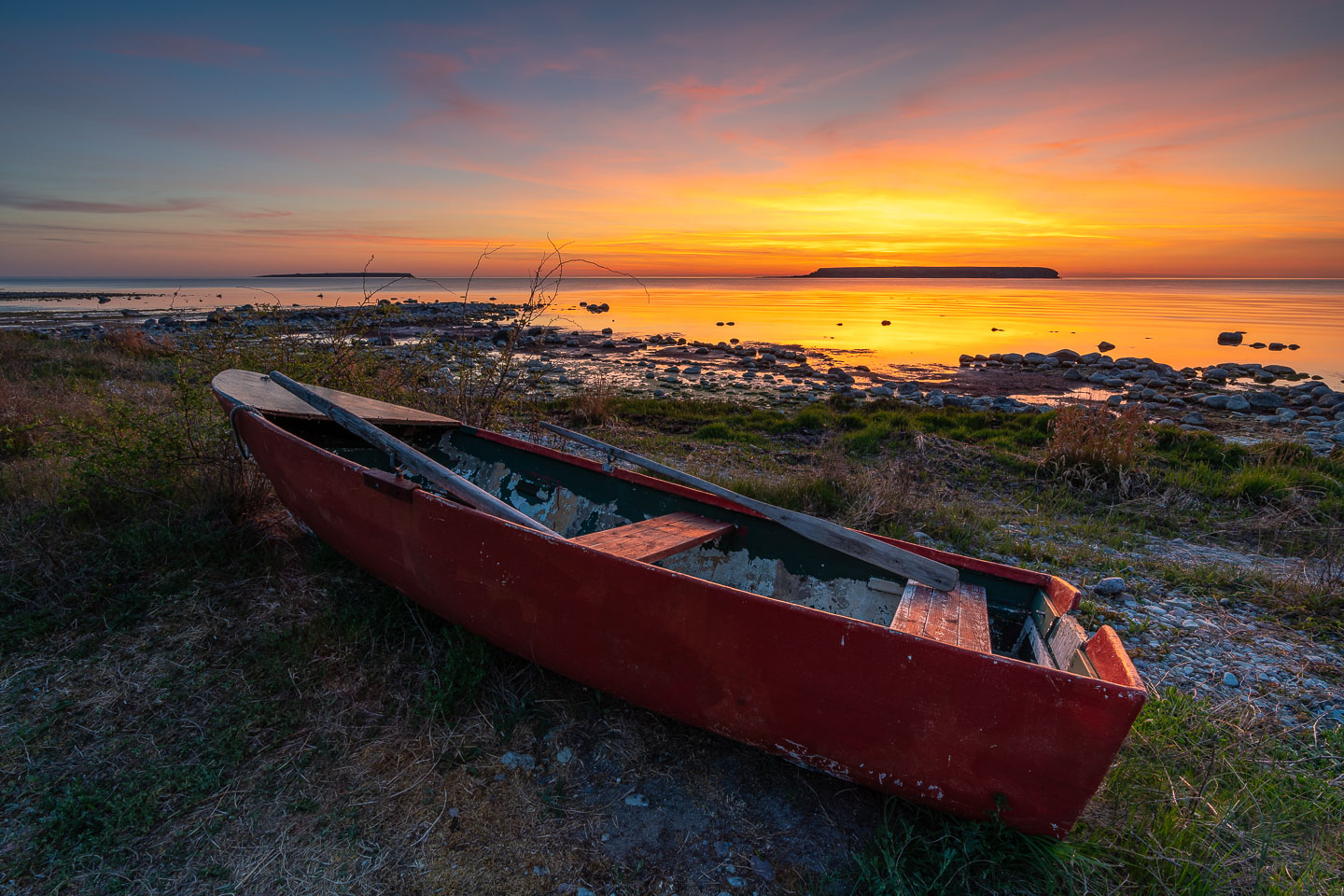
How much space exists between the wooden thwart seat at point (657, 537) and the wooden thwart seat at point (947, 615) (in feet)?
3.50

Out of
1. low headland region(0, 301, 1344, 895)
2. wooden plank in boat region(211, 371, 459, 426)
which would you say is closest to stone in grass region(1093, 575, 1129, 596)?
low headland region(0, 301, 1344, 895)

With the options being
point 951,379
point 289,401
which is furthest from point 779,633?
point 951,379

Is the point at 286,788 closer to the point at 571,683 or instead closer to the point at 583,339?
the point at 571,683

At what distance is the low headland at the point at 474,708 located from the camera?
88.4 inches

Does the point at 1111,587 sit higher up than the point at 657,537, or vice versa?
the point at 657,537

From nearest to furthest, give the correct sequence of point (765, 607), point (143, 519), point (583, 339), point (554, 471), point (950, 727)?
point (950, 727), point (765, 607), point (143, 519), point (554, 471), point (583, 339)

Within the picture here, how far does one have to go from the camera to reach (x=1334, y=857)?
2229 millimetres

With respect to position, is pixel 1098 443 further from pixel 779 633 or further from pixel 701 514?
pixel 779 633

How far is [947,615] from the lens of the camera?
110 inches

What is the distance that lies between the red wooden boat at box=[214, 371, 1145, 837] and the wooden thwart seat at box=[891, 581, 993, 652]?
13mm

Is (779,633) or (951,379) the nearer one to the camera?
(779,633)

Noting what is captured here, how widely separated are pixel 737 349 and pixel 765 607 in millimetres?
17750

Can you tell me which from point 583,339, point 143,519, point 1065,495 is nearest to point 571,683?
point 143,519

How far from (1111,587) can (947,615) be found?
95.5 inches
